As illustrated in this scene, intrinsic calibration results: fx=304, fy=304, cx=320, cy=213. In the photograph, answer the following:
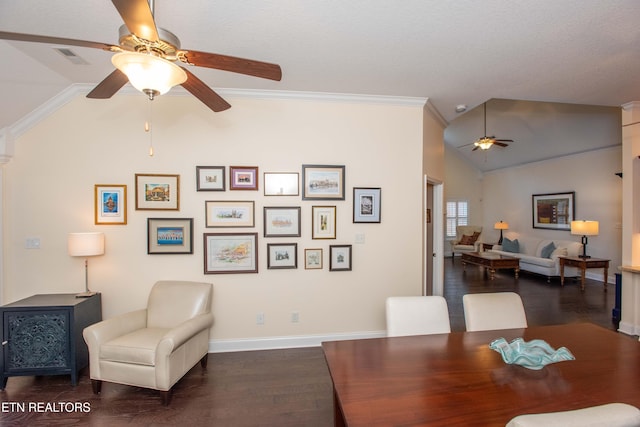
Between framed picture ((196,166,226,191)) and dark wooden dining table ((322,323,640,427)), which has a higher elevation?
framed picture ((196,166,226,191))

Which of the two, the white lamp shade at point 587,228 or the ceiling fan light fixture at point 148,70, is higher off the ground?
the ceiling fan light fixture at point 148,70

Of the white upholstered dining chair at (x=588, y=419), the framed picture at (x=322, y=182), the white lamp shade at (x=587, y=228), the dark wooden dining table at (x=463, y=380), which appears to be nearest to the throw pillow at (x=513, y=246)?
the white lamp shade at (x=587, y=228)

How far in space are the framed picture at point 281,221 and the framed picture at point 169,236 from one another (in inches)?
31.3

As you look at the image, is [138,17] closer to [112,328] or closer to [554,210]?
[112,328]

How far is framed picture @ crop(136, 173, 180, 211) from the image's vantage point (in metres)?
3.13

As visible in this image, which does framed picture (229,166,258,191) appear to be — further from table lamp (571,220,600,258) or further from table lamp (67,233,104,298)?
table lamp (571,220,600,258)

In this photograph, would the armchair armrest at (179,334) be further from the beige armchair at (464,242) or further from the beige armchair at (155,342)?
the beige armchair at (464,242)

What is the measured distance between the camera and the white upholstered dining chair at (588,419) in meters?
0.84

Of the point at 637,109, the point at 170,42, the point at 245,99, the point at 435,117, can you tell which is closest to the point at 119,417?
the point at 170,42

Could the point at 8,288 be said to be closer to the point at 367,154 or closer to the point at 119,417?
the point at 119,417

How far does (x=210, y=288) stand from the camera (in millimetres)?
2928

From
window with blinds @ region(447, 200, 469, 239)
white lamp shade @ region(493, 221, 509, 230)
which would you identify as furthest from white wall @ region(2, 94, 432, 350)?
window with blinds @ region(447, 200, 469, 239)

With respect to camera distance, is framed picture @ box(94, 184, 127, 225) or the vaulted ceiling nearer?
the vaulted ceiling

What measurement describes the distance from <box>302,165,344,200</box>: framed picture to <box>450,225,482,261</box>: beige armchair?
297 inches
